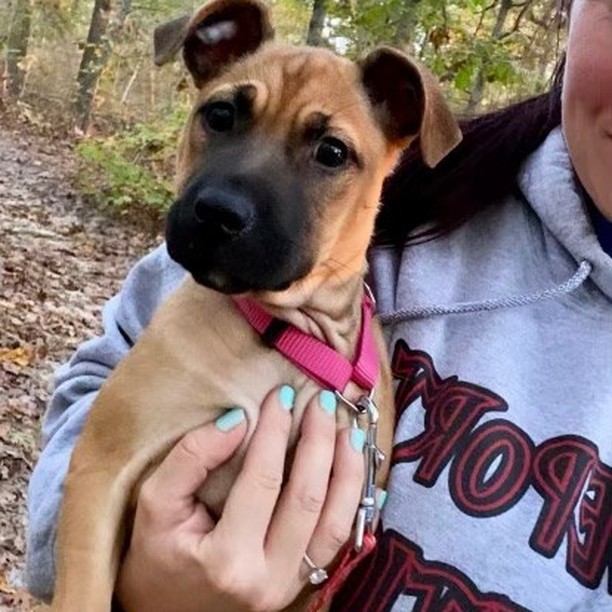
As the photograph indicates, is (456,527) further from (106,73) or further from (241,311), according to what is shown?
(106,73)

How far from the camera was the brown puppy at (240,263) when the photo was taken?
2074 mm

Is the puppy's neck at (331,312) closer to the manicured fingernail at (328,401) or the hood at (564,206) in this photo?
the manicured fingernail at (328,401)

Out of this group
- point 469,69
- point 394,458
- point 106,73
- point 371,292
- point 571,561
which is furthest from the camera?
point 106,73

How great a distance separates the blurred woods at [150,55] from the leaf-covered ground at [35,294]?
3.06 feet

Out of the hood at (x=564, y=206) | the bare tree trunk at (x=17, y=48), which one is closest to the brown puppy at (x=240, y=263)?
the hood at (x=564, y=206)

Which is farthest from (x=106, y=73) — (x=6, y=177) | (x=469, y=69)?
(x=469, y=69)

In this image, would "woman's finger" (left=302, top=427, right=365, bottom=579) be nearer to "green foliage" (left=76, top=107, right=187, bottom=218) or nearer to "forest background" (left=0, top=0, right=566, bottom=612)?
"forest background" (left=0, top=0, right=566, bottom=612)

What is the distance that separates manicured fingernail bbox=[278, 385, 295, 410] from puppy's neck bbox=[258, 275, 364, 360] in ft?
0.56

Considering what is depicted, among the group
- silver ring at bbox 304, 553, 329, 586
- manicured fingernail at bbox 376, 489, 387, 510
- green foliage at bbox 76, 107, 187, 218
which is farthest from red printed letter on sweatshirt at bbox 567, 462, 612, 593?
green foliage at bbox 76, 107, 187, 218

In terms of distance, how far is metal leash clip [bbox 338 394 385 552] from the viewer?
206 cm

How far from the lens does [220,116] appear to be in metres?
2.29

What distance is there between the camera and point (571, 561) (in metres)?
2.01

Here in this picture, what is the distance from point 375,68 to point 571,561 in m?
1.28

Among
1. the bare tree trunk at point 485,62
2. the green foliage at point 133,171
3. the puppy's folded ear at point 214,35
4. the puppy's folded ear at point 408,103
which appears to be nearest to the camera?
the puppy's folded ear at point 408,103
